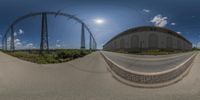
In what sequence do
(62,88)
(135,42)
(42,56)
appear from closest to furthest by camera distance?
1. (42,56)
2. (135,42)
3. (62,88)

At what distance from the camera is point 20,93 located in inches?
216

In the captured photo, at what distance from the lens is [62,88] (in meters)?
6.07

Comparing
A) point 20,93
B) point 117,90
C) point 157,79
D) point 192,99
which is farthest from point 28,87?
point 192,99

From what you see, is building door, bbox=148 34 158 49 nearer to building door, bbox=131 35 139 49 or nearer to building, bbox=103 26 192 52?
building, bbox=103 26 192 52

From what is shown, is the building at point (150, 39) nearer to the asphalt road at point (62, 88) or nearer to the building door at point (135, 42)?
the building door at point (135, 42)


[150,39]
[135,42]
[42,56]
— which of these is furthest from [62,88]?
[150,39]

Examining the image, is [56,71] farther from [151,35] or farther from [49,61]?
[151,35]

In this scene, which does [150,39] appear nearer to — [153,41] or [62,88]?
[153,41]

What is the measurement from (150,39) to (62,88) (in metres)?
2.91

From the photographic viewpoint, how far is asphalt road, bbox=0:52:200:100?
5.20m

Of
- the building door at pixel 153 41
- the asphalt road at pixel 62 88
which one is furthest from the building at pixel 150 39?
the asphalt road at pixel 62 88

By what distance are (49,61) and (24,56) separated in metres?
0.59

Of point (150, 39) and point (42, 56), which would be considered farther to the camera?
point (150, 39)

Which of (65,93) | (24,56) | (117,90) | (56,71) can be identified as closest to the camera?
(24,56)
